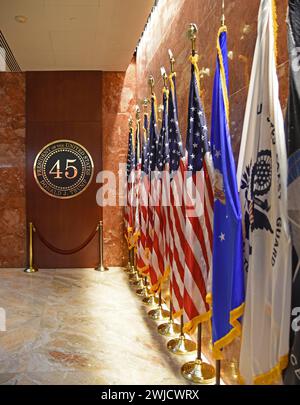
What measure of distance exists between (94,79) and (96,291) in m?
4.31

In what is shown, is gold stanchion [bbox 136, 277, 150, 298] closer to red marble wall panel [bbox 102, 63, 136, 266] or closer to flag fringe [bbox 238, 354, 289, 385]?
red marble wall panel [bbox 102, 63, 136, 266]

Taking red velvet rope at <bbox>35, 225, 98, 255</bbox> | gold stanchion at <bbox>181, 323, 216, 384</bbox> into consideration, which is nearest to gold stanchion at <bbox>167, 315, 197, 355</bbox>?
A: gold stanchion at <bbox>181, 323, 216, 384</bbox>

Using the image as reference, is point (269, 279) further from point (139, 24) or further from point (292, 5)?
point (139, 24)

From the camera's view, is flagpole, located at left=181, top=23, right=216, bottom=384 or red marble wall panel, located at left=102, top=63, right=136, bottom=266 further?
red marble wall panel, located at left=102, top=63, right=136, bottom=266

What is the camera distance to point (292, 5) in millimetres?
1561

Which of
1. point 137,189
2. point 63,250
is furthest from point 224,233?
point 63,250

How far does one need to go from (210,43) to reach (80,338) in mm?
3177

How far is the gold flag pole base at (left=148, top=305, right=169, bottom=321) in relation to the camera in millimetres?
4367

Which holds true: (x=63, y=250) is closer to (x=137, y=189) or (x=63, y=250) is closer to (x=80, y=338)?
(x=137, y=189)

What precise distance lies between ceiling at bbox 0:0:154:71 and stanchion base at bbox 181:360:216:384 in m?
4.21

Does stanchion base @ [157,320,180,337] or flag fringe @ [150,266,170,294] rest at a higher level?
flag fringe @ [150,266,170,294]

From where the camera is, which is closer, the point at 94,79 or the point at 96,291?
the point at 96,291
